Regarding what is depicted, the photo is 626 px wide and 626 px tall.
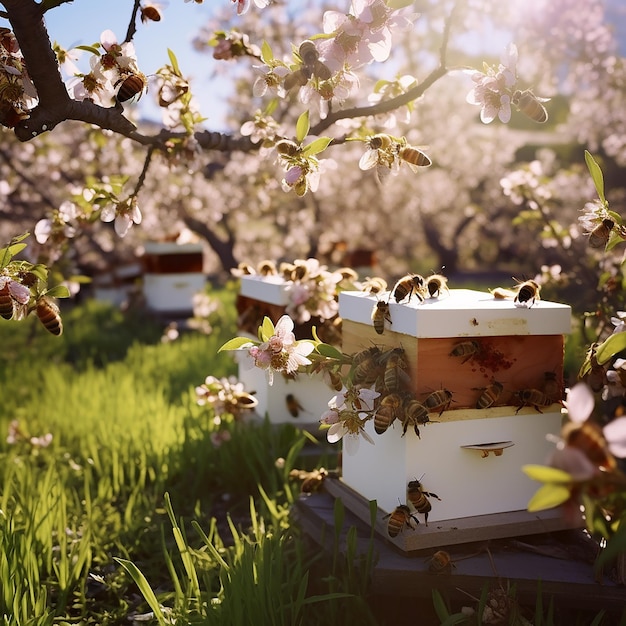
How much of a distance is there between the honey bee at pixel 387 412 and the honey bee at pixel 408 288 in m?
0.39

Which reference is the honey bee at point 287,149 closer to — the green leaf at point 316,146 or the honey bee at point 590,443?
the green leaf at point 316,146

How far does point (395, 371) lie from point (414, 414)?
0.20m

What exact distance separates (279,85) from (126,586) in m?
2.28

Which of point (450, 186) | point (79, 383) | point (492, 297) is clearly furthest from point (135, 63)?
point (450, 186)

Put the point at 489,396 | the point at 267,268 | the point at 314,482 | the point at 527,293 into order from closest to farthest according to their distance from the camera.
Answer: the point at 489,396 → the point at 527,293 → the point at 314,482 → the point at 267,268

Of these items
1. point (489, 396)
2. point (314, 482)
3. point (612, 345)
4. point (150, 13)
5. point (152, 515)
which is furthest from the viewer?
point (152, 515)

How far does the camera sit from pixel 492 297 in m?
2.98

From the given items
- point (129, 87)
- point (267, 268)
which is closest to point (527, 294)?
point (129, 87)

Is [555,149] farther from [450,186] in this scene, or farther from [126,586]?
[126,586]

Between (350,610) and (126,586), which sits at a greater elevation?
(350,610)

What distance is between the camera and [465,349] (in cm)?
259

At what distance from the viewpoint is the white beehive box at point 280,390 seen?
4004 millimetres

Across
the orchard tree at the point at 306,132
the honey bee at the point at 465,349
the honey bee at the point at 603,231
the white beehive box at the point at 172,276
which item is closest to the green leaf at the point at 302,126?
the orchard tree at the point at 306,132

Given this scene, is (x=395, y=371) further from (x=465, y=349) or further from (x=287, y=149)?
(x=287, y=149)
